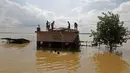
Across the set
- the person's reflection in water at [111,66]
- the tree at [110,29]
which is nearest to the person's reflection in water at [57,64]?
the person's reflection in water at [111,66]

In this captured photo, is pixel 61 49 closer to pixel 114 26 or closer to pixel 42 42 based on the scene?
pixel 42 42

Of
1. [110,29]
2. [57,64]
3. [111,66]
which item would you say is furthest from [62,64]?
[110,29]

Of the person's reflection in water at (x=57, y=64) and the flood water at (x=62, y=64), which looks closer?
the flood water at (x=62, y=64)

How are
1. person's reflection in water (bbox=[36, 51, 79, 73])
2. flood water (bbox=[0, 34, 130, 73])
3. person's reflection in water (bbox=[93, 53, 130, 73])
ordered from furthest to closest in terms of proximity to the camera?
person's reflection in water (bbox=[93, 53, 130, 73]) → person's reflection in water (bbox=[36, 51, 79, 73]) → flood water (bbox=[0, 34, 130, 73])

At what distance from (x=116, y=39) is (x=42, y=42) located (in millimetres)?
12288

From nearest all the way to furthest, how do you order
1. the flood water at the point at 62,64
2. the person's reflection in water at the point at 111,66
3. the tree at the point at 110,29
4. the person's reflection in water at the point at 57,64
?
the flood water at the point at 62,64 < the person's reflection in water at the point at 57,64 < the person's reflection in water at the point at 111,66 < the tree at the point at 110,29

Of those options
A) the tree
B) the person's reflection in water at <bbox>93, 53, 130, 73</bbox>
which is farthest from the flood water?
the tree

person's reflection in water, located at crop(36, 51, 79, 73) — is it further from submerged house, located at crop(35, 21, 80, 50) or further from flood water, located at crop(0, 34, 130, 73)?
submerged house, located at crop(35, 21, 80, 50)

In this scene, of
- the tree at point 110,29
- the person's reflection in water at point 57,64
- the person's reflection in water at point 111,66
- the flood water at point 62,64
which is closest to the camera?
the flood water at point 62,64

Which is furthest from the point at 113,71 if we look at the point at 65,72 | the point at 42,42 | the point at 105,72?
the point at 42,42

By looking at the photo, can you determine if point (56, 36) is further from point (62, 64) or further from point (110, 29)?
point (62, 64)

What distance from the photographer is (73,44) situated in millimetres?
36125

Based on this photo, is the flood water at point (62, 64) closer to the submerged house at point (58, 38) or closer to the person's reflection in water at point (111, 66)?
the person's reflection in water at point (111, 66)

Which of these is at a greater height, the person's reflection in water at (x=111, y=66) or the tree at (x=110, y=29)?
the tree at (x=110, y=29)
